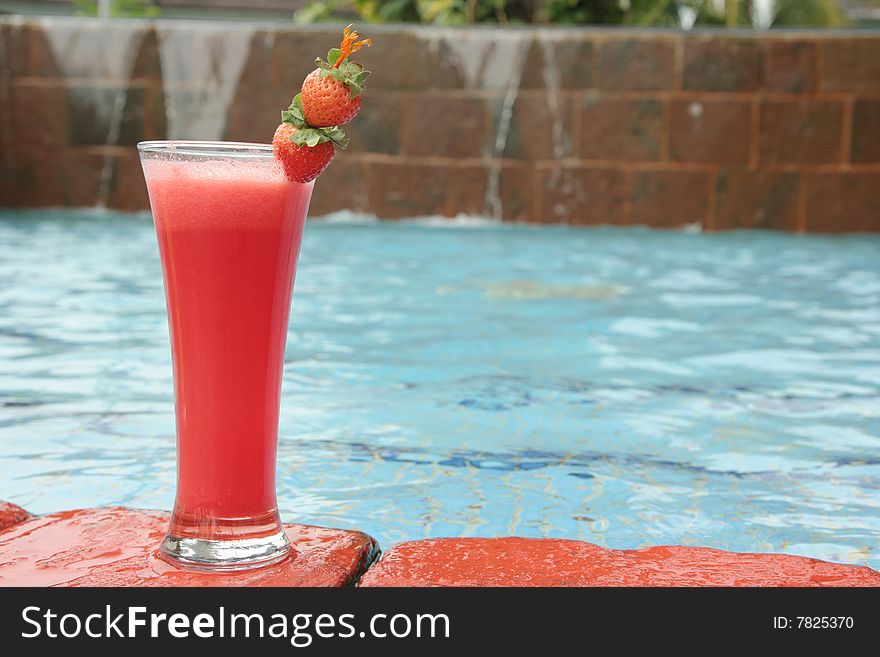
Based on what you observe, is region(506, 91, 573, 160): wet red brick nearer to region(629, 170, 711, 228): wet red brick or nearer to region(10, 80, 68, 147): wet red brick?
region(629, 170, 711, 228): wet red brick

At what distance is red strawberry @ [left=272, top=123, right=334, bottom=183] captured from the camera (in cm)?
150

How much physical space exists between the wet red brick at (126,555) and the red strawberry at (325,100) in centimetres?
58

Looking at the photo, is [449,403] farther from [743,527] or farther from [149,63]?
[149,63]

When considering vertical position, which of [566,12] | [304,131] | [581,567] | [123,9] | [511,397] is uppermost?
[123,9]

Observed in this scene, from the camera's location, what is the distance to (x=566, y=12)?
11266mm

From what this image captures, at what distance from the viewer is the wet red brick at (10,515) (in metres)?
1.81

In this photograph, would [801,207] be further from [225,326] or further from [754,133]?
[225,326]

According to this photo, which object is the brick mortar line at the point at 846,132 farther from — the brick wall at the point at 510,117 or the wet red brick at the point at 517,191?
the wet red brick at the point at 517,191

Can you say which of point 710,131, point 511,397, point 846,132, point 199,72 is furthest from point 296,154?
point 199,72

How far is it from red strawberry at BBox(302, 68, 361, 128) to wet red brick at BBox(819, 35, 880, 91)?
706cm

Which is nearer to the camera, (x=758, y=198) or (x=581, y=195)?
(x=758, y=198)

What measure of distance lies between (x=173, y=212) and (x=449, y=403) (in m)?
1.71

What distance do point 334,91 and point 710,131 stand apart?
689 centimetres

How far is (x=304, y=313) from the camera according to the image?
4.72 m
